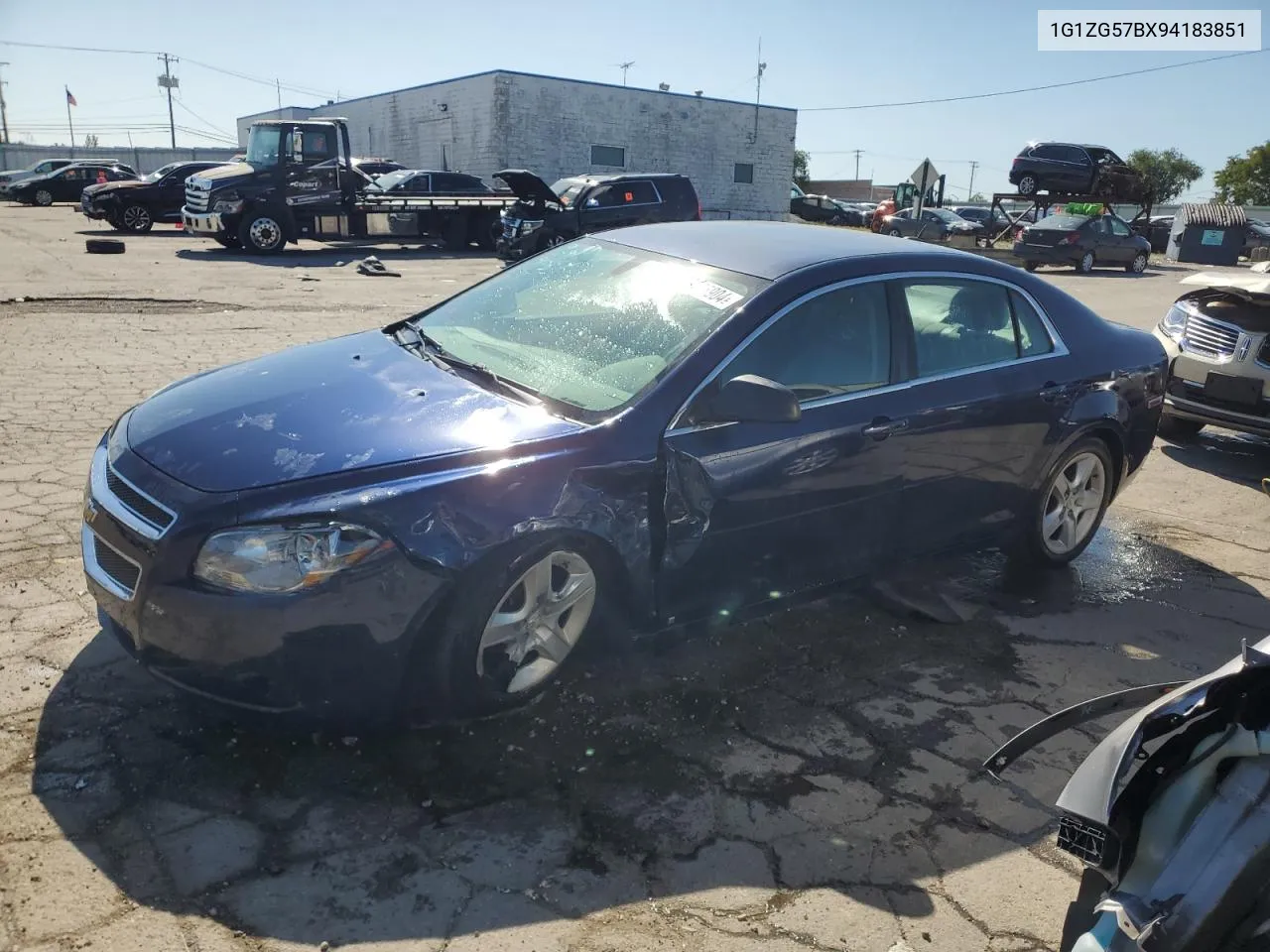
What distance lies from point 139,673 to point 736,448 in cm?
218

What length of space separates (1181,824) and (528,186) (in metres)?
17.2

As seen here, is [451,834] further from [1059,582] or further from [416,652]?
[1059,582]

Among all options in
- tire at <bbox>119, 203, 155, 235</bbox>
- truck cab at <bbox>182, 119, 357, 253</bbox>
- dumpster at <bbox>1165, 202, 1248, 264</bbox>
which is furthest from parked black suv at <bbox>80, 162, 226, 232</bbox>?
dumpster at <bbox>1165, 202, 1248, 264</bbox>

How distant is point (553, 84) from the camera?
35906mm

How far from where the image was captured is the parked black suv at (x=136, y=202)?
22703mm

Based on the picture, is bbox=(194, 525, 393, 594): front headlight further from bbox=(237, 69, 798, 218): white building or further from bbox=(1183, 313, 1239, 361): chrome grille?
bbox=(237, 69, 798, 218): white building

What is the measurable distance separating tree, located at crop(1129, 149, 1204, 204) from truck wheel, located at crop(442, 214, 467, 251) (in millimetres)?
67322

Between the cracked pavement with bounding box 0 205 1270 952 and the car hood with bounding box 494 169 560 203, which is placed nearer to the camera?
the cracked pavement with bounding box 0 205 1270 952

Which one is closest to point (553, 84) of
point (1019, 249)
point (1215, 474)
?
point (1019, 249)

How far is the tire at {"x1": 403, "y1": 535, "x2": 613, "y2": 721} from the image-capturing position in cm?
281

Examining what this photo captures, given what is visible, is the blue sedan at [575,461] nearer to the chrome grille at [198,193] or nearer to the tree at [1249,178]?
the chrome grille at [198,193]

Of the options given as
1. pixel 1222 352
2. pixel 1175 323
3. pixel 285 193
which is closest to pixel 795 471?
pixel 1222 352

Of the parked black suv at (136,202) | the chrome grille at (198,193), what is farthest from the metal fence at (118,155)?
the chrome grille at (198,193)

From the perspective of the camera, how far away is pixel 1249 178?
190 feet
